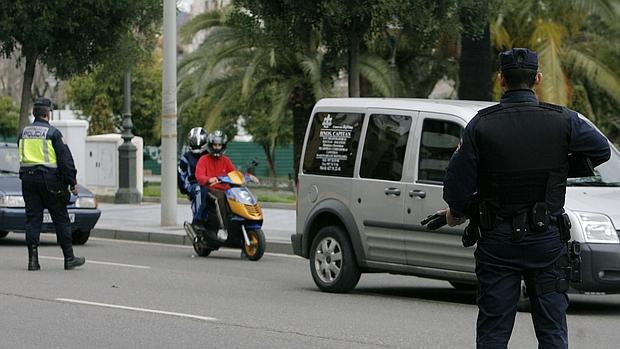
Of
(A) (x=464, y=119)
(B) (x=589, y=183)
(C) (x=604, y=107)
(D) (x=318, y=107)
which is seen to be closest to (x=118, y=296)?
(D) (x=318, y=107)

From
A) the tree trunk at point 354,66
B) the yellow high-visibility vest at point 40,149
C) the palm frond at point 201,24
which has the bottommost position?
the yellow high-visibility vest at point 40,149

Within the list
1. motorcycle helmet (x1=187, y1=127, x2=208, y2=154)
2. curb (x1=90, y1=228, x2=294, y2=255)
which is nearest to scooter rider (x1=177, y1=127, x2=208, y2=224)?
motorcycle helmet (x1=187, y1=127, x2=208, y2=154)

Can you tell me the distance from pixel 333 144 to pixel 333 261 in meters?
1.13

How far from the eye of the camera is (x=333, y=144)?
12414 mm

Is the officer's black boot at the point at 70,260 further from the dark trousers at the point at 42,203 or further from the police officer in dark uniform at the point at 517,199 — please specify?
the police officer in dark uniform at the point at 517,199

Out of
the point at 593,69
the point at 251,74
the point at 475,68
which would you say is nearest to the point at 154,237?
→ the point at 475,68

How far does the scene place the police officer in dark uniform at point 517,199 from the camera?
5.89 m

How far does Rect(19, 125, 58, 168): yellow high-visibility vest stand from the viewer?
1378 cm

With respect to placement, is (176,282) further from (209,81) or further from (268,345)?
(209,81)

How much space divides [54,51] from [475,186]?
17.8 m

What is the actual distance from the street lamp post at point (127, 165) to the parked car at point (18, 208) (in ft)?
31.3

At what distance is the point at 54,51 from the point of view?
2281 cm

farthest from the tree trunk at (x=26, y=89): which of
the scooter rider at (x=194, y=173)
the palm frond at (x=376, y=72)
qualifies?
the palm frond at (x=376, y=72)

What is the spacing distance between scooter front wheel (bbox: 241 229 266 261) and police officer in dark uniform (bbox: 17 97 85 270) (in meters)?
2.98
